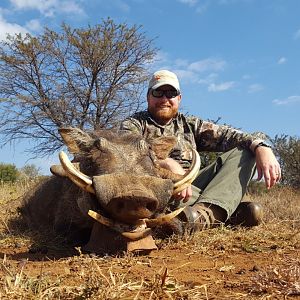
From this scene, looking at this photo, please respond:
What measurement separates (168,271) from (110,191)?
59 cm

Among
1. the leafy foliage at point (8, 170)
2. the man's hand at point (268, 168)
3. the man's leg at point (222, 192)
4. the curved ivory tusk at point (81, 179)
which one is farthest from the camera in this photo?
the leafy foliage at point (8, 170)

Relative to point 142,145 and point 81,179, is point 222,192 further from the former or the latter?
point 81,179

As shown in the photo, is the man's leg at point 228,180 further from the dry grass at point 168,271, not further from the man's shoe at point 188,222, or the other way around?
the dry grass at point 168,271

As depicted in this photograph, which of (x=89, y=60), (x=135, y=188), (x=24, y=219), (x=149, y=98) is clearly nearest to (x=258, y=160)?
(x=149, y=98)

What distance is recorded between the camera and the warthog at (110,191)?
301cm

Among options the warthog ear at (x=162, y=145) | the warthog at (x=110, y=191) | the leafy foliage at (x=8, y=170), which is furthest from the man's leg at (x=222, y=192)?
the leafy foliage at (x=8, y=170)

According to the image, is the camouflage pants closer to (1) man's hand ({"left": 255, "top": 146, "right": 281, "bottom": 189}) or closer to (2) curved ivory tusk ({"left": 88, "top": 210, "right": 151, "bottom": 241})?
(1) man's hand ({"left": 255, "top": 146, "right": 281, "bottom": 189})

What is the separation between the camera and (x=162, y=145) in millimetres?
4277

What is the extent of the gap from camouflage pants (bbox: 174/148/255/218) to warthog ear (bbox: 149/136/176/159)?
461 mm

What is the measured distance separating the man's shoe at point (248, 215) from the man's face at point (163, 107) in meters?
1.21

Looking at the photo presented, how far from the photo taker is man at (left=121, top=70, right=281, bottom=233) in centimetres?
454

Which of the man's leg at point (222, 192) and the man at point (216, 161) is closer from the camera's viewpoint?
the man's leg at point (222, 192)

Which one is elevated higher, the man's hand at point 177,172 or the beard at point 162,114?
the beard at point 162,114

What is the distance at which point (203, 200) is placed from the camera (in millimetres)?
4609
